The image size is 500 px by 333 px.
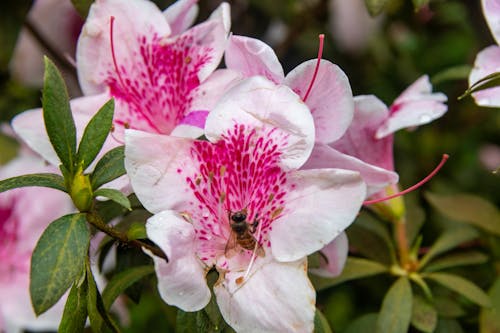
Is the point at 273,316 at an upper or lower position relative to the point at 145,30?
lower

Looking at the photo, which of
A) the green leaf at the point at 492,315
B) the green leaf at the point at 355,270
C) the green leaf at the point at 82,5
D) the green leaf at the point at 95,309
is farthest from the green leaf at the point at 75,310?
the green leaf at the point at 492,315

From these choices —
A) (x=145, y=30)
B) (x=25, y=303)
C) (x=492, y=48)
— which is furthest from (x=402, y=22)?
(x=25, y=303)

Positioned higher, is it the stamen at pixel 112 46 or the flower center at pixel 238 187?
the stamen at pixel 112 46

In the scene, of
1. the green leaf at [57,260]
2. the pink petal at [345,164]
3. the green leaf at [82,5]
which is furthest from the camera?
the green leaf at [82,5]

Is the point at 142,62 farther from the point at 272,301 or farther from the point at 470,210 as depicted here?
the point at 470,210

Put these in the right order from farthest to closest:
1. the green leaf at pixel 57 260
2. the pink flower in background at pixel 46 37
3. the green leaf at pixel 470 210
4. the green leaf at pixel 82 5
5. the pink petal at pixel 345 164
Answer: the pink flower in background at pixel 46 37
the green leaf at pixel 470 210
the green leaf at pixel 82 5
the pink petal at pixel 345 164
the green leaf at pixel 57 260

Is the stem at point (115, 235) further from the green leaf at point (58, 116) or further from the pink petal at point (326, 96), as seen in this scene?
the pink petal at point (326, 96)

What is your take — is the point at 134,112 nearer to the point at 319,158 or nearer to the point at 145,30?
the point at 145,30
